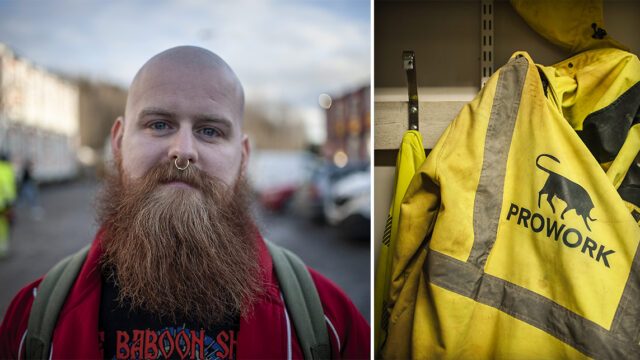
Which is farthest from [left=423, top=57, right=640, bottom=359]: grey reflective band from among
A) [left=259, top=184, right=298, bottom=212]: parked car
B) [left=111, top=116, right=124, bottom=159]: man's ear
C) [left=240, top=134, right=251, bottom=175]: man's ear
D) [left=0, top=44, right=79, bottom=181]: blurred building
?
[left=0, top=44, right=79, bottom=181]: blurred building

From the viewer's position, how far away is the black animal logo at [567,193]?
1397 millimetres

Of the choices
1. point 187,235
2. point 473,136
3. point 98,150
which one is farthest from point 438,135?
point 98,150

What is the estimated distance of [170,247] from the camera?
1.38m

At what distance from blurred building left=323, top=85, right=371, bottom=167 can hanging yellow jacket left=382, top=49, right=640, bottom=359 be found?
0.62 feet

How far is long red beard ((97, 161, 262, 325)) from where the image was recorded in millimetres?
1376

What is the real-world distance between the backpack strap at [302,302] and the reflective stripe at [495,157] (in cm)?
45

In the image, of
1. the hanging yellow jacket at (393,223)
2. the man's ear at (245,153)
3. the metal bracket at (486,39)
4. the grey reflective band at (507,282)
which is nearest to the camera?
Answer: the grey reflective band at (507,282)

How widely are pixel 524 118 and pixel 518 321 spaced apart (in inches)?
22.5

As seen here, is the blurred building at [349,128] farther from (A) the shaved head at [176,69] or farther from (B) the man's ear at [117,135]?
(B) the man's ear at [117,135]

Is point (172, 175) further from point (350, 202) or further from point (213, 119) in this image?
point (350, 202)

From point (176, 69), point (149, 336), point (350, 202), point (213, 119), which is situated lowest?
point (149, 336)

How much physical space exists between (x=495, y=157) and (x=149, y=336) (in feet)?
3.53

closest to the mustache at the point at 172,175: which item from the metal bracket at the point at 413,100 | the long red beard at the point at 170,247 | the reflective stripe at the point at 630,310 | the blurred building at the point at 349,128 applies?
the long red beard at the point at 170,247

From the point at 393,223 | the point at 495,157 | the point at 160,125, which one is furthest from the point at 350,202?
the point at 160,125
